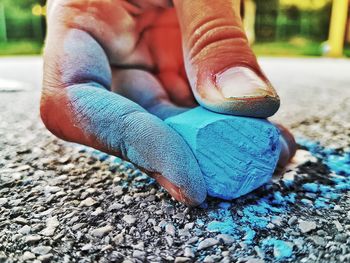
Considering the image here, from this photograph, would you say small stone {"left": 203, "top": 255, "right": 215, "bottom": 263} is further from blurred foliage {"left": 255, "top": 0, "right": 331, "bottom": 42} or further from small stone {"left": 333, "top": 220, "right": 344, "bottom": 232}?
blurred foliage {"left": 255, "top": 0, "right": 331, "bottom": 42}

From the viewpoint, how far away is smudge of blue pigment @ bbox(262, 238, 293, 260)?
664 mm

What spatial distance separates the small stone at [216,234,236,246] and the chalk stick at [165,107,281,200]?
0.11 meters

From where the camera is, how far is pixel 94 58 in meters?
0.93

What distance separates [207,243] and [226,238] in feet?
0.14

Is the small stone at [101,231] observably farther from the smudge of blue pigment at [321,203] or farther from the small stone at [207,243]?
the smudge of blue pigment at [321,203]

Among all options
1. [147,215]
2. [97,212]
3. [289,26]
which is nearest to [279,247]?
[147,215]

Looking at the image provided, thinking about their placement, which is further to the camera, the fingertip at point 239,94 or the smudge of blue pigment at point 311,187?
the smudge of blue pigment at point 311,187

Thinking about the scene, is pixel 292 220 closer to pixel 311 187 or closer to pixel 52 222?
pixel 311 187

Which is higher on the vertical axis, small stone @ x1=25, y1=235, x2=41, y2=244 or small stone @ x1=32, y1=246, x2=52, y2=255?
small stone @ x1=32, y1=246, x2=52, y2=255

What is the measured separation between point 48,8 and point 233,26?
55 cm

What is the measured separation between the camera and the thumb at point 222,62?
789 mm

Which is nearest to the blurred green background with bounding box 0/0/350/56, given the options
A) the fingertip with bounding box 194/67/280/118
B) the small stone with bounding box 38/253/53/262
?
the fingertip with bounding box 194/67/280/118

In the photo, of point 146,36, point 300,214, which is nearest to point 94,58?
point 146,36

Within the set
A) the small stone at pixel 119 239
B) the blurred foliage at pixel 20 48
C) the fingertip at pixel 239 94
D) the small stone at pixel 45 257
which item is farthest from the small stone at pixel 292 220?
the blurred foliage at pixel 20 48
